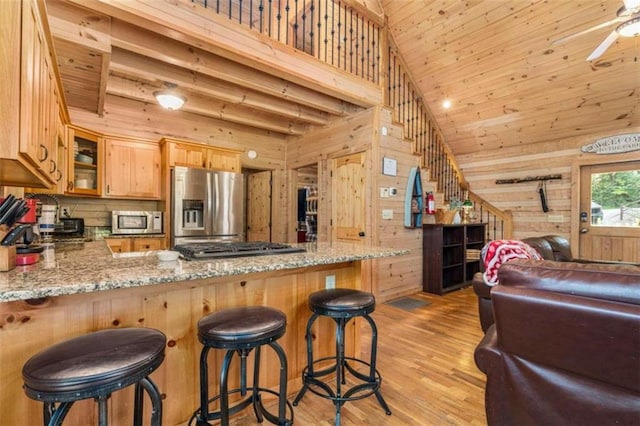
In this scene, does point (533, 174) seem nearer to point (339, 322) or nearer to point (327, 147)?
point (327, 147)

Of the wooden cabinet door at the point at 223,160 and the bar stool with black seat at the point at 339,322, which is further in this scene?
the wooden cabinet door at the point at 223,160

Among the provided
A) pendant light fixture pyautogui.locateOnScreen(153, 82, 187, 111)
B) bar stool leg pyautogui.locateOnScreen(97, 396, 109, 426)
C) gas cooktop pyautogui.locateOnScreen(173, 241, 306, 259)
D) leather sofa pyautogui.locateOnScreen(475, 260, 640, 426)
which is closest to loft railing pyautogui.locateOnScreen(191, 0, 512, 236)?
pendant light fixture pyautogui.locateOnScreen(153, 82, 187, 111)

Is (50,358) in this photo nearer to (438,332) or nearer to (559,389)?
(559,389)

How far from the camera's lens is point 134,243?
3.90 meters

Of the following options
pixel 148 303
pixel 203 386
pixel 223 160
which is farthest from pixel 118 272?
pixel 223 160

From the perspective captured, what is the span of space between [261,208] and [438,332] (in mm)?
3817

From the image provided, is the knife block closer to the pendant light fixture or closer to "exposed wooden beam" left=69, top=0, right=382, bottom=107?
"exposed wooden beam" left=69, top=0, right=382, bottom=107

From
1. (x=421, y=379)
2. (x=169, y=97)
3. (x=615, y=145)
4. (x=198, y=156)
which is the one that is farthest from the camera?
(x=615, y=145)

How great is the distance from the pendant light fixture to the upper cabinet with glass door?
45.7 inches

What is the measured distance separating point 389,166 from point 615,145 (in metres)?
3.45

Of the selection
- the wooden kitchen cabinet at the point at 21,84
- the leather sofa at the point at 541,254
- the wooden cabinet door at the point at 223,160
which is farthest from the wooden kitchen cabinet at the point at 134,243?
the leather sofa at the point at 541,254

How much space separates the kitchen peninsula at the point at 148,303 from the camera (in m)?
1.17

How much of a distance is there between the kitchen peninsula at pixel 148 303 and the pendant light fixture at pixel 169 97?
6.61 ft

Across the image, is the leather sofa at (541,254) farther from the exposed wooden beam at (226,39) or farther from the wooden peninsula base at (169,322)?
the exposed wooden beam at (226,39)
